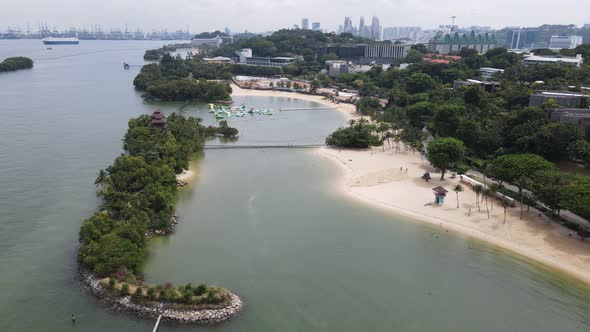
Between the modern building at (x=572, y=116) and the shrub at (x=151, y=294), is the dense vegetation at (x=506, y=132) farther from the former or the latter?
the shrub at (x=151, y=294)

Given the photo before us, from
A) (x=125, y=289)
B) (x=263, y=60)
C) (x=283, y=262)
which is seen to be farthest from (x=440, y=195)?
(x=263, y=60)

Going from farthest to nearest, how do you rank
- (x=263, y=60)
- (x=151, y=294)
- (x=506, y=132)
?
(x=263, y=60) → (x=506, y=132) → (x=151, y=294)

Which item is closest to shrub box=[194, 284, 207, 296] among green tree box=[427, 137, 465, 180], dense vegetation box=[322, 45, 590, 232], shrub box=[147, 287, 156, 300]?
shrub box=[147, 287, 156, 300]

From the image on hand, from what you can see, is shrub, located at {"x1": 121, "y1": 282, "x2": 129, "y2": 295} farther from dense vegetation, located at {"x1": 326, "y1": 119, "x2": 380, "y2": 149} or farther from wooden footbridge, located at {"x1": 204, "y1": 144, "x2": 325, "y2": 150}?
dense vegetation, located at {"x1": 326, "y1": 119, "x2": 380, "y2": 149}

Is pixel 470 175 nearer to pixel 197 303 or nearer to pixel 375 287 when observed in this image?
pixel 375 287

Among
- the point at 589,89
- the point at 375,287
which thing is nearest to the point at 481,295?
the point at 375,287

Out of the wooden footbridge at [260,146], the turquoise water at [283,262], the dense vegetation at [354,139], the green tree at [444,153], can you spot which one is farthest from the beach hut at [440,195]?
the wooden footbridge at [260,146]

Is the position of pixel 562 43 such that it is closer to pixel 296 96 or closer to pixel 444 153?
pixel 296 96
